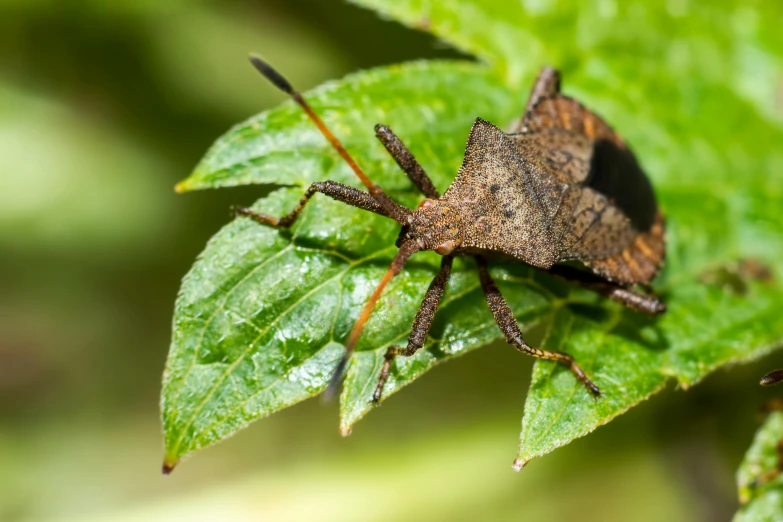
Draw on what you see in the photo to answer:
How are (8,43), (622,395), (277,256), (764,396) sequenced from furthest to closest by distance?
(8,43), (764,396), (622,395), (277,256)

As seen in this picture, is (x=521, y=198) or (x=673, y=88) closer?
(x=521, y=198)

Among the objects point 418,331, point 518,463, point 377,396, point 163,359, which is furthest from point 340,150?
point 163,359

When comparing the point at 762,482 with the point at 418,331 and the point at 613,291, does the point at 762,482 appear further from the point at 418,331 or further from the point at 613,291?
the point at 418,331

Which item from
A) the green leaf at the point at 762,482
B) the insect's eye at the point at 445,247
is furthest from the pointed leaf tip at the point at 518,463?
the green leaf at the point at 762,482

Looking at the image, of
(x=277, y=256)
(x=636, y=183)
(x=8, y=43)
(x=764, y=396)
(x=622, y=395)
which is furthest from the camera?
(x=8, y=43)

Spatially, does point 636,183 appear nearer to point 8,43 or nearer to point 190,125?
point 190,125

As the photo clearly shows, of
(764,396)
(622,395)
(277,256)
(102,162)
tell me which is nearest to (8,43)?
(102,162)

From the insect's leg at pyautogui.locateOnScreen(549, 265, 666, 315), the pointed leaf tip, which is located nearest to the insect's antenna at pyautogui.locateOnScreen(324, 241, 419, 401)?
the pointed leaf tip
